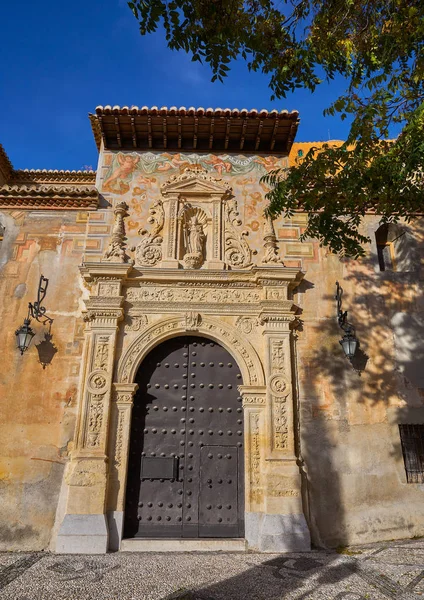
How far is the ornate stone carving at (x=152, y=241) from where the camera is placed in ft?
25.0

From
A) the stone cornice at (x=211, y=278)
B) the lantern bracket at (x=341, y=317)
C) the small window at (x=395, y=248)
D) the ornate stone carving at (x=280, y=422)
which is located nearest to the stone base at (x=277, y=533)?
the ornate stone carving at (x=280, y=422)

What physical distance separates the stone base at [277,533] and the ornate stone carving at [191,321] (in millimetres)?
2784

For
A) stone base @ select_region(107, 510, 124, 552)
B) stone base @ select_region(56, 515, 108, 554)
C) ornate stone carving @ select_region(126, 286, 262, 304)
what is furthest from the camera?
ornate stone carving @ select_region(126, 286, 262, 304)

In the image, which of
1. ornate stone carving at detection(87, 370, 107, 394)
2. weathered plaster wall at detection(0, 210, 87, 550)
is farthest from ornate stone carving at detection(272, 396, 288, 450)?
weathered plaster wall at detection(0, 210, 87, 550)

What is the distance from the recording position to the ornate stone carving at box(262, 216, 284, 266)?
7555mm

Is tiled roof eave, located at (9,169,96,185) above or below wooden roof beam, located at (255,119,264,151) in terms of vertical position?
above

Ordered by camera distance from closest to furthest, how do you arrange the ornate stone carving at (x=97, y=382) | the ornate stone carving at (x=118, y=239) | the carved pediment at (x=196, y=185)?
1. the ornate stone carving at (x=97, y=382)
2. the ornate stone carving at (x=118, y=239)
3. the carved pediment at (x=196, y=185)

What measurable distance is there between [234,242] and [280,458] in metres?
3.51

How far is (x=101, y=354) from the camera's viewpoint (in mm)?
6930

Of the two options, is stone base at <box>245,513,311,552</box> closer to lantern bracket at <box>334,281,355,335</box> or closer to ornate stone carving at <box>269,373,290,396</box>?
ornate stone carving at <box>269,373,290,396</box>

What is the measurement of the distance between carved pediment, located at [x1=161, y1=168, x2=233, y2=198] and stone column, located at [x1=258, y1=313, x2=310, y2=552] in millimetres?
2491

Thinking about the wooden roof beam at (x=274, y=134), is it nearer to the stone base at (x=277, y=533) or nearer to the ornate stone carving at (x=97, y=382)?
the ornate stone carving at (x=97, y=382)

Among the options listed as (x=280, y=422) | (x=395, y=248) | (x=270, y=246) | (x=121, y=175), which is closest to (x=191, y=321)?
(x=270, y=246)

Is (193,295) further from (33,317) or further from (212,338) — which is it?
(33,317)
